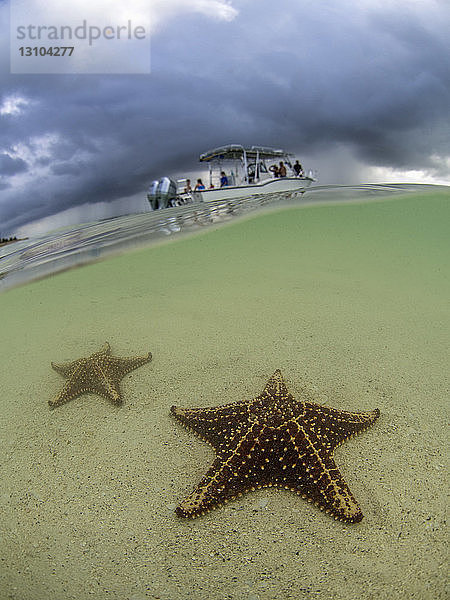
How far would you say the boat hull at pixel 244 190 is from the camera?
13398mm

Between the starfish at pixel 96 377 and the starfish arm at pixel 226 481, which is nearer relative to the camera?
the starfish arm at pixel 226 481

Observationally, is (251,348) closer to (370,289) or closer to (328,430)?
(328,430)

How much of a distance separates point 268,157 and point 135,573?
17231mm

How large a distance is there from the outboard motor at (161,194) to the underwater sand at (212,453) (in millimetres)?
5821

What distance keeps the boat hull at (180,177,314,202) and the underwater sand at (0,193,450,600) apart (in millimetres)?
7277

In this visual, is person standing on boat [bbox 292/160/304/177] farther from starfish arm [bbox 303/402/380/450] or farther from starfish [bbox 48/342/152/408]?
starfish arm [bbox 303/402/380/450]

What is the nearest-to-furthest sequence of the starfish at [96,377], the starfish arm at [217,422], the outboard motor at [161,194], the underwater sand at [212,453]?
1. the underwater sand at [212,453]
2. the starfish arm at [217,422]
3. the starfish at [96,377]
4. the outboard motor at [161,194]

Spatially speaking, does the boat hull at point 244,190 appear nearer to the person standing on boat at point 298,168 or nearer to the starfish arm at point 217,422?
the person standing on boat at point 298,168

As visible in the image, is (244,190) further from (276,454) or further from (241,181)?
(276,454)

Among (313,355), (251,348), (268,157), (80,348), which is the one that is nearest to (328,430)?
(313,355)

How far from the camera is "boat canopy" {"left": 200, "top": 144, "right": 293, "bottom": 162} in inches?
590

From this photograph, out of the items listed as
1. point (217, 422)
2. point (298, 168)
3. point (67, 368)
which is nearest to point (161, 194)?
point (298, 168)

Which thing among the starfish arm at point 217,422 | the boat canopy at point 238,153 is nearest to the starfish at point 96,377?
the starfish arm at point 217,422

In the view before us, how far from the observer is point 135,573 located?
196cm
